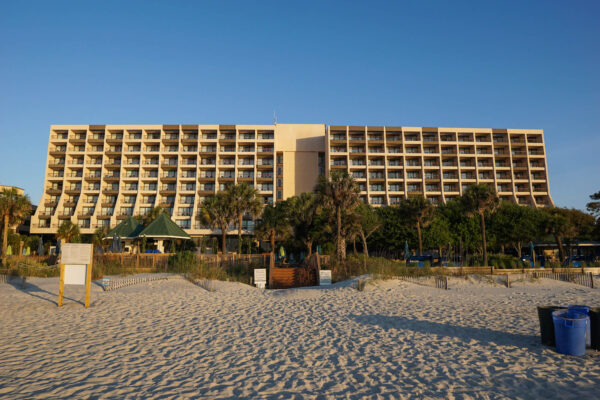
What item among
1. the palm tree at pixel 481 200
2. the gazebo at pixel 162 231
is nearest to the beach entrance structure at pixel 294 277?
the gazebo at pixel 162 231

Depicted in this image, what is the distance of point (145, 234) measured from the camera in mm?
28906

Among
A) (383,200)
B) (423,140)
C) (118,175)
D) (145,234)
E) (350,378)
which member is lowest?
(350,378)

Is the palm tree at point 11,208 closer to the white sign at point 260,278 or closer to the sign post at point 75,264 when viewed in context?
the sign post at point 75,264

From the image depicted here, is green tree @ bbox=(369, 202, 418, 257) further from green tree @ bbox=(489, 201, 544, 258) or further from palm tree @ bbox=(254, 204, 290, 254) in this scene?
palm tree @ bbox=(254, 204, 290, 254)

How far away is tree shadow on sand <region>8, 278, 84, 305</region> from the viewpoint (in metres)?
13.9

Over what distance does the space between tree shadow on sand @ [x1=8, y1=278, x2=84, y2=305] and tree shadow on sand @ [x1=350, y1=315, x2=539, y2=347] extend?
1068 cm

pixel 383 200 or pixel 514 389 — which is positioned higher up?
pixel 383 200

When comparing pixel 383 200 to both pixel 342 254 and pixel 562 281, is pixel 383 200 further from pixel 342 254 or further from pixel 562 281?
pixel 562 281

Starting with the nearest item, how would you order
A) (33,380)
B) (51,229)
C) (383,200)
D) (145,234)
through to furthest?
(33,380) < (145,234) < (51,229) < (383,200)

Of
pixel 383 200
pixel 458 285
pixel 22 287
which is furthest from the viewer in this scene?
pixel 383 200

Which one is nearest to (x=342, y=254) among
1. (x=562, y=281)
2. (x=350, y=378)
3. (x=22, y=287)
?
(x=562, y=281)

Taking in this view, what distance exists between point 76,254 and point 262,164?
180 ft

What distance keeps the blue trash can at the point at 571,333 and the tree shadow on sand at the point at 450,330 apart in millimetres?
704

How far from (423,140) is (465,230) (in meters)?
27.2
